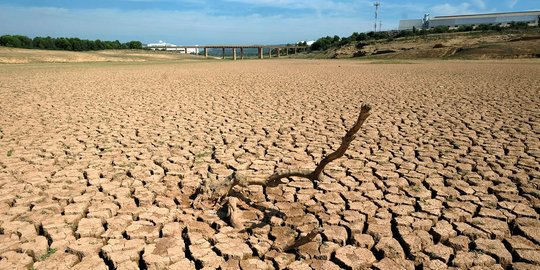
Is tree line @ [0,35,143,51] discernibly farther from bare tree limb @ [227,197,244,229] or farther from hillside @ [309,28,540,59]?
bare tree limb @ [227,197,244,229]

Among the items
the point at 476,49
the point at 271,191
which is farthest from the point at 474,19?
the point at 271,191

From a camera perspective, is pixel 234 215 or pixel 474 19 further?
pixel 474 19

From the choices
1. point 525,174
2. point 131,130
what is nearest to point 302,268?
point 525,174

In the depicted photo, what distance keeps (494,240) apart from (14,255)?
316 centimetres

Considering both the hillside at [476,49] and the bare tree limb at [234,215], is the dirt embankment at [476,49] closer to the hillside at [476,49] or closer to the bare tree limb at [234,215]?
the hillside at [476,49]

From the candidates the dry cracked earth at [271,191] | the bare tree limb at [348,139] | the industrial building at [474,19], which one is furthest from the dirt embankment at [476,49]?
the industrial building at [474,19]

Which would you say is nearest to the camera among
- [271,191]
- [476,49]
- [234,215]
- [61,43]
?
[234,215]

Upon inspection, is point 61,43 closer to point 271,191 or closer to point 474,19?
point 271,191

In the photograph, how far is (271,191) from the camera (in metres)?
3.33

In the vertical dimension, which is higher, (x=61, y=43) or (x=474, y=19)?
(x=474, y=19)

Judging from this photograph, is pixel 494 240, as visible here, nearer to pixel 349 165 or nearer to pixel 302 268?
pixel 302 268

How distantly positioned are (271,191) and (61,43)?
262 ft

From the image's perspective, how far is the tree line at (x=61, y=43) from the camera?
60312mm

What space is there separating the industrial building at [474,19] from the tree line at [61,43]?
75.6 meters
